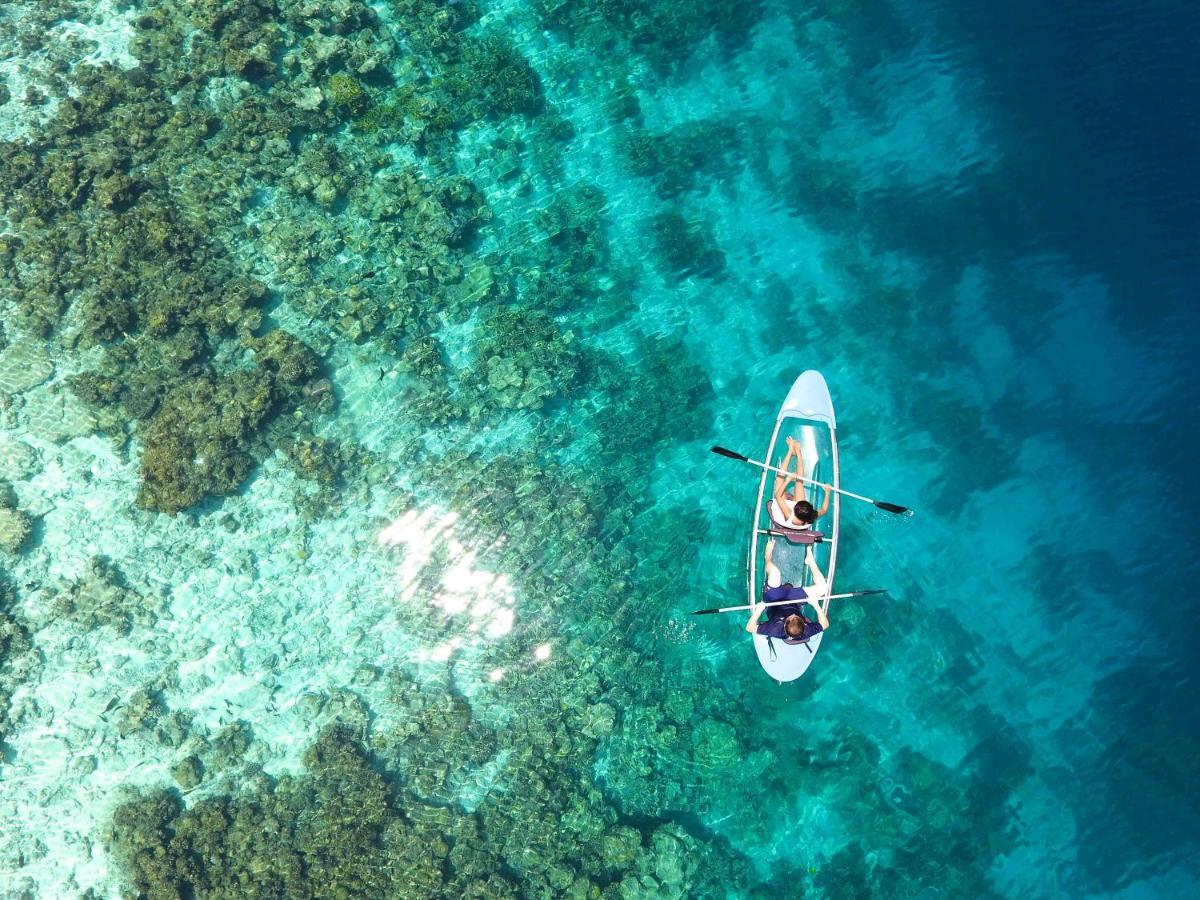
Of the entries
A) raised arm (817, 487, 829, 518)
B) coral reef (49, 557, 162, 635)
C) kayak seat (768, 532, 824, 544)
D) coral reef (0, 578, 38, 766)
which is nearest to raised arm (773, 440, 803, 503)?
kayak seat (768, 532, 824, 544)

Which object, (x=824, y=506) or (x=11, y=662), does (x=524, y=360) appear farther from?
(x=11, y=662)

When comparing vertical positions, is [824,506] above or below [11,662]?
below

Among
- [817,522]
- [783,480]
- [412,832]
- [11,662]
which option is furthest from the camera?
[817,522]

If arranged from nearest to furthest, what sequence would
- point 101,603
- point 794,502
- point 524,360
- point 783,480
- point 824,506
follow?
point 101,603 < point 794,502 < point 783,480 < point 824,506 < point 524,360

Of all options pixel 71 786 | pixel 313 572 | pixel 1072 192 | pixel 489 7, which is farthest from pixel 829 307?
pixel 71 786

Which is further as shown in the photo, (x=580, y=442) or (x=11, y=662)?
(x=580, y=442)

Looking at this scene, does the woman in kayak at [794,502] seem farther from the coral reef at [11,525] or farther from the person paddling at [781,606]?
the coral reef at [11,525]

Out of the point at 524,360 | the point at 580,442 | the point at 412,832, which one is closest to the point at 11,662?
the point at 412,832
